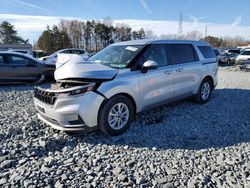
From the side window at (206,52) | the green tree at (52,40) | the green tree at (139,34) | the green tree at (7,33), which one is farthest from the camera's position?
the green tree at (139,34)

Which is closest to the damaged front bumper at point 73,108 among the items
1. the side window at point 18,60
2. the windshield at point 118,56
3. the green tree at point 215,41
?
the windshield at point 118,56

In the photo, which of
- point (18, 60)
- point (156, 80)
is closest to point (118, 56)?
point (156, 80)

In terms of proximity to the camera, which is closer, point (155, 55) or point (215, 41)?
point (155, 55)

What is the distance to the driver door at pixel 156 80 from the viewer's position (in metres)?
4.59

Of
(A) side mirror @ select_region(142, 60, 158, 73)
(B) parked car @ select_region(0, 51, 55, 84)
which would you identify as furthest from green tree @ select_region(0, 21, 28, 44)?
(A) side mirror @ select_region(142, 60, 158, 73)

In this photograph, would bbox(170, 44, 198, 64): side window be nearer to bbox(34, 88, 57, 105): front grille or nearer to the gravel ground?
the gravel ground

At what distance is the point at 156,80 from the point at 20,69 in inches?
271

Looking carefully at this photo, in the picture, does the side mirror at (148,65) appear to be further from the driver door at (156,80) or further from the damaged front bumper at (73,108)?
the damaged front bumper at (73,108)

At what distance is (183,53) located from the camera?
574 centimetres

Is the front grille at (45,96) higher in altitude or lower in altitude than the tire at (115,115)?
higher

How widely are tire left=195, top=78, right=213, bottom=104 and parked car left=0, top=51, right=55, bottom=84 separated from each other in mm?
6396

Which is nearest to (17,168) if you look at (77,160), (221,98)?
(77,160)

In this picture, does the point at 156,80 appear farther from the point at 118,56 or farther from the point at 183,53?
the point at 183,53

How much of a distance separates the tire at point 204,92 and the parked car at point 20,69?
6.40 meters
